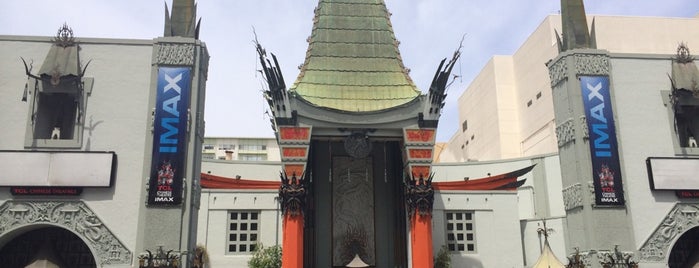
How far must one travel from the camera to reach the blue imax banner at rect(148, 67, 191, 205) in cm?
2125

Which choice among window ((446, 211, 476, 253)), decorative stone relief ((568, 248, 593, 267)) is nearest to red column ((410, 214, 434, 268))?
window ((446, 211, 476, 253))

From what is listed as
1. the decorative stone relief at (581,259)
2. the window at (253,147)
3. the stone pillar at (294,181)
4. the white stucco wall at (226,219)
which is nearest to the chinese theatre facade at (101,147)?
the stone pillar at (294,181)

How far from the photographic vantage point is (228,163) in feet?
137

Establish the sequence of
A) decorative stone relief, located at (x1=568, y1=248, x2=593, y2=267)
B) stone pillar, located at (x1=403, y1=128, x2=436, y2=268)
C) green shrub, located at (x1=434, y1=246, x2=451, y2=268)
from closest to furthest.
→ decorative stone relief, located at (x1=568, y1=248, x2=593, y2=267)
stone pillar, located at (x1=403, y1=128, x2=436, y2=268)
green shrub, located at (x1=434, y1=246, x2=451, y2=268)

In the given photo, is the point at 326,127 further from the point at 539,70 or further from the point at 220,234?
the point at 539,70

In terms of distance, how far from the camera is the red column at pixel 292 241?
2964 centimetres

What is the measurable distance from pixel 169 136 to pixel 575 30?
54.3 ft

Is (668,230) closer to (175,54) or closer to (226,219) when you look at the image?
(175,54)

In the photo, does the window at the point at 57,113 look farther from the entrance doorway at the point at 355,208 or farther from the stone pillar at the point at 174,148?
the entrance doorway at the point at 355,208

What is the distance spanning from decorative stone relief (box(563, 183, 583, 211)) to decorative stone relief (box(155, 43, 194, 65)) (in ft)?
49.6

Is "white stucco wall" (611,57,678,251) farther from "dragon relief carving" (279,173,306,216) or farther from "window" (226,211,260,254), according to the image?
"window" (226,211,260,254)

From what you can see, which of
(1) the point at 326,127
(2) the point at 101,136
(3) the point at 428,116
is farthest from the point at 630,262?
(2) the point at 101,136

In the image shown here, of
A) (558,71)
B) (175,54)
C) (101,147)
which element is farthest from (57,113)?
(558,71)

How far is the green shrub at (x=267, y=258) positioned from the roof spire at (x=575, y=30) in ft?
57.0
